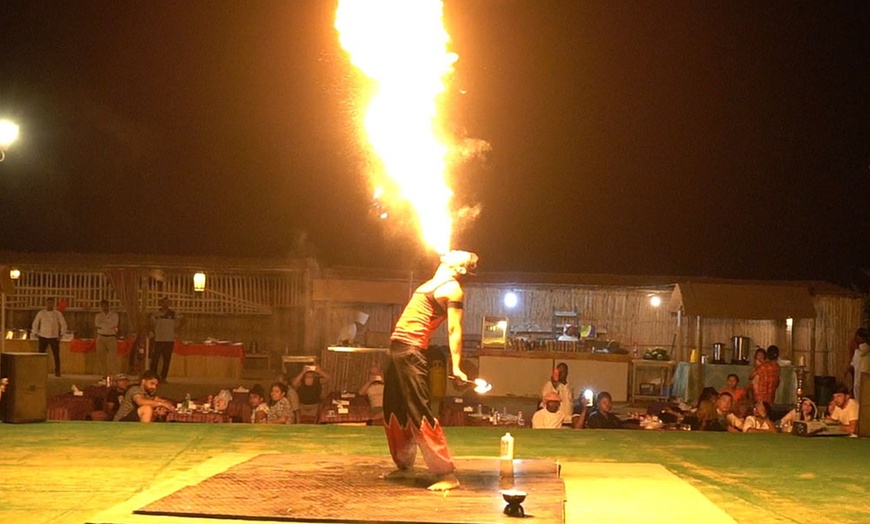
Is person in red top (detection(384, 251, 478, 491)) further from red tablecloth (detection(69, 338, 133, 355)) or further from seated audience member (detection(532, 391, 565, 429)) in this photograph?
red tablecloth (detection(69, 338, 133, 355))

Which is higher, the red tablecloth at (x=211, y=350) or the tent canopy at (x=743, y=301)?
the tent canopy at (x=743, y=301)

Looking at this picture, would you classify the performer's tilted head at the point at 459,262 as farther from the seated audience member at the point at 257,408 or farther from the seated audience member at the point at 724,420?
the seated audience member at the point at 724,420

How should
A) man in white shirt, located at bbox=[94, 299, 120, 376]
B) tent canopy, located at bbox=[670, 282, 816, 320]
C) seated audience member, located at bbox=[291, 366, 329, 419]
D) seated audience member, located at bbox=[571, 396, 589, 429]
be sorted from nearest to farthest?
seated audience member, located at bbox=[571, 396, 589, 429] < seated audience member, located at bbox=[291, 366, 329, 419] < tent canopy, located at bbox=[670, 282, 816, 320] < man in white shirt, located at bbox=[94, 299, 120, 376]

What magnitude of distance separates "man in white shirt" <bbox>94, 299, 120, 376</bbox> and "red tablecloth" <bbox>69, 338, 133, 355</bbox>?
766 mm

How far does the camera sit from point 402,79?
10781 millimetres

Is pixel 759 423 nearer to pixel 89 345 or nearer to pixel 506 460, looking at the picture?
pixel 506 460

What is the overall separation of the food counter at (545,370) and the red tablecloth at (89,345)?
344 inches

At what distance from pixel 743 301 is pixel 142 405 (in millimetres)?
13163

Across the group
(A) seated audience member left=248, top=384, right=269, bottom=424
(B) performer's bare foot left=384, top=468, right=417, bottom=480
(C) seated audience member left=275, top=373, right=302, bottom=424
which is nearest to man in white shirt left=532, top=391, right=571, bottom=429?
(C) seated audience member left=275, top=373, right=302, bottom=424

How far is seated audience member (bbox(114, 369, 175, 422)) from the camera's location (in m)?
13.8

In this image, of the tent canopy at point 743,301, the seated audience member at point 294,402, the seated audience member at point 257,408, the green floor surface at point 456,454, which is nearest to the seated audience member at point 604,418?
the green floor surface at point 456,454

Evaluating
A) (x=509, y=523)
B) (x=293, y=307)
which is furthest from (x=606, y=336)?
(x=509, y=523)

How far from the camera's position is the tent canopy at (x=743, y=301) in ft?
72.8

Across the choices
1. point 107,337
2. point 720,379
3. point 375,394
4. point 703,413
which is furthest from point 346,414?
point 107,337
